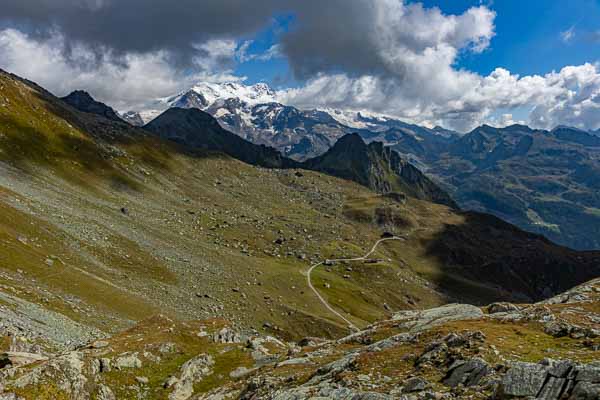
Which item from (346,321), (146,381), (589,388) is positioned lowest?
(346,321)

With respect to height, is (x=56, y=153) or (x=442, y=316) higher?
(x=56, y=153)

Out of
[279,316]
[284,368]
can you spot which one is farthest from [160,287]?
[284,368]

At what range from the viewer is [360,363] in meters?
29.8

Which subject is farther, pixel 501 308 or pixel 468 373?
pixel 501 308

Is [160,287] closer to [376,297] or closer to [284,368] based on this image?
[284,368]

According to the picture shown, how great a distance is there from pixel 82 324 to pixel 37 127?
452ft

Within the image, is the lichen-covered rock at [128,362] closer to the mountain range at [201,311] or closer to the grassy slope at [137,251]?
the mountain range at [201,311]

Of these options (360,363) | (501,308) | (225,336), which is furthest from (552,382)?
(225,336)

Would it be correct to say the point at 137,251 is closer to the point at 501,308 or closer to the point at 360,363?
the point at 501,308

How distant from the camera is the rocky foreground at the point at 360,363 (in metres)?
21.6

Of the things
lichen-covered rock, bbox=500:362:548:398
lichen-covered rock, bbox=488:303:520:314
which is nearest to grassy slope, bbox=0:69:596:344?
lichen-covered rock, bbox=488:303:520:314

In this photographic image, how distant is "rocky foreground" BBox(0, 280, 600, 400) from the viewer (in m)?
21.6

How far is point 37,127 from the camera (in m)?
162

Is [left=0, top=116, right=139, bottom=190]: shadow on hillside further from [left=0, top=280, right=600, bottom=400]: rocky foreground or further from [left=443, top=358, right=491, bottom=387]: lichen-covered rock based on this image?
[left=443, top=358, right=491, bottom=387]: lichen-covered rock
